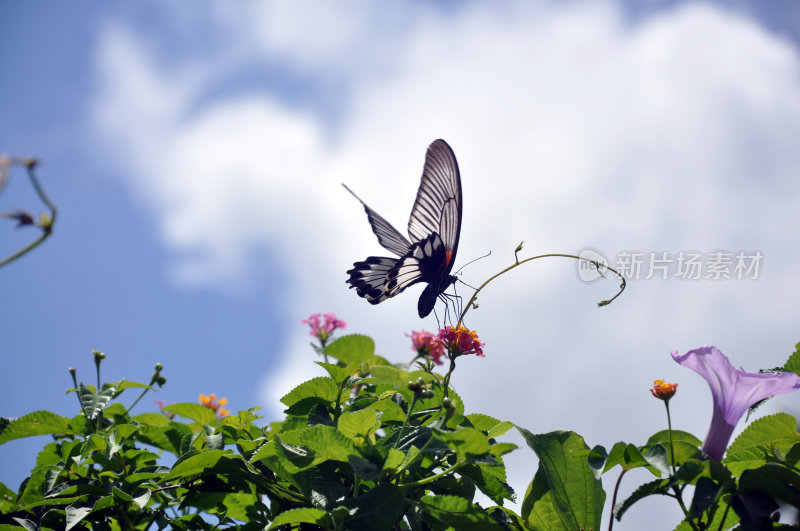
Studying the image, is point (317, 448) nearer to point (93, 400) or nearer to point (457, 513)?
point (457, 513)

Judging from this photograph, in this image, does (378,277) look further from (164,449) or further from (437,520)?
(437,520)

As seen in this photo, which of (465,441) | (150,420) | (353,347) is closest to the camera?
(465,441)

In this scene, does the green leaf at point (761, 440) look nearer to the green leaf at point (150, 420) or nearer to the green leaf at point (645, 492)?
the green leaf at point (645, 492)

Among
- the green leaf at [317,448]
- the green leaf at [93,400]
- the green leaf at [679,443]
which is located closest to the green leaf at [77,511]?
the green leaf at [93,400]

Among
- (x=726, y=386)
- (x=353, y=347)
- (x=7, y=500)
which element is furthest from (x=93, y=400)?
(x=726, y=386)

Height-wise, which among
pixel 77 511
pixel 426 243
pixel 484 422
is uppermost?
pixel 426 243
